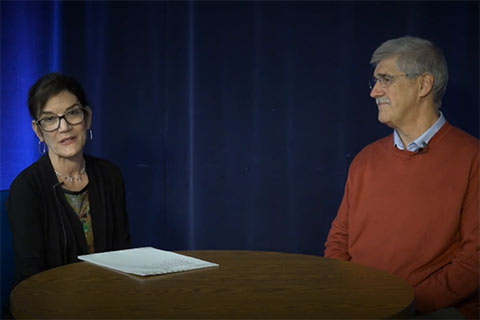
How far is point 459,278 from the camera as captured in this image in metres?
1.81

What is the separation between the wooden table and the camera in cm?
114

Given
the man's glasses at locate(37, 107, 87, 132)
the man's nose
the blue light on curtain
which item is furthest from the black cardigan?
the man's nose

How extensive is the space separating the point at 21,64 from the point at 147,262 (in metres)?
1.61

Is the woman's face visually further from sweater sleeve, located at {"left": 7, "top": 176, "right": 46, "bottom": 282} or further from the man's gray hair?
the man's gray hair

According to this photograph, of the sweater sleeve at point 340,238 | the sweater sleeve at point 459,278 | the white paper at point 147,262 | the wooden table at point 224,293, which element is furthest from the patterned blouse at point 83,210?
the sweater sleeve at point 459,278

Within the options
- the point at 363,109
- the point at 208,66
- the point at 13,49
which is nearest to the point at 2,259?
the point at 13,49

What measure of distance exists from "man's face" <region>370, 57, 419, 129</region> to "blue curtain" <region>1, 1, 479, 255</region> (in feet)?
2.21

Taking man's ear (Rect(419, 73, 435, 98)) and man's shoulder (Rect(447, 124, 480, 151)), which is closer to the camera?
man's shoulder (Rect(447, 124, 480, 151))

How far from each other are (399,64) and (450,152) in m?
0.38

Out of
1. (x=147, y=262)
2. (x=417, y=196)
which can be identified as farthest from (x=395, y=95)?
(x=147, y=262)

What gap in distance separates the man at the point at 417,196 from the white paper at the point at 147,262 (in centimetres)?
72

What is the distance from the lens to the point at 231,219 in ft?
9.59

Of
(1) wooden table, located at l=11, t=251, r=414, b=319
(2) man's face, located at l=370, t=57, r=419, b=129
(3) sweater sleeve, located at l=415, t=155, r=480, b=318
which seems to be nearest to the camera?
(1) wooden table, located at l=11, t=251, r=414, b=319

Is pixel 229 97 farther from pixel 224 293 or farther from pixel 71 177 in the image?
pixel 224 293
